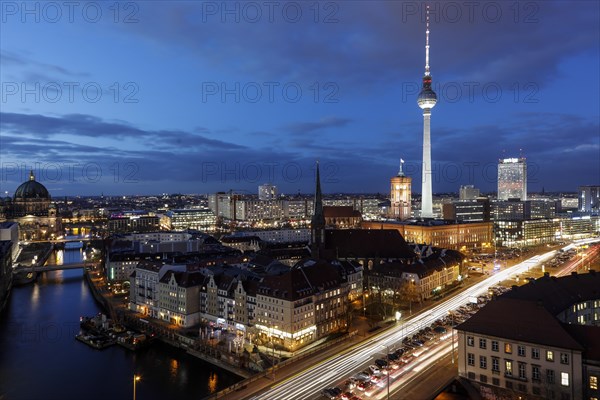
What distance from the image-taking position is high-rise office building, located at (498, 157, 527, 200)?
15462cm

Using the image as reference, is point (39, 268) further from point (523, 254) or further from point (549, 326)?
point (523, 254)

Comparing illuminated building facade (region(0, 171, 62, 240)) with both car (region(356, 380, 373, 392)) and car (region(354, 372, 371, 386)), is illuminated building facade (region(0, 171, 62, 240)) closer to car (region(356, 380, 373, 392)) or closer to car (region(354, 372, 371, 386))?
car (region(354, 372, 371, 386))

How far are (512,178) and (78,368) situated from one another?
530 feet

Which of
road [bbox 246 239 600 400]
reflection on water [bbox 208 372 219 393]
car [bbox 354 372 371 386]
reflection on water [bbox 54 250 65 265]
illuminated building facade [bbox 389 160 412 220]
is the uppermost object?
illuminated building facade [bbox 389 160 412 220]

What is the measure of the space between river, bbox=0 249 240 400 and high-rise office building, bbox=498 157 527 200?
498 ft

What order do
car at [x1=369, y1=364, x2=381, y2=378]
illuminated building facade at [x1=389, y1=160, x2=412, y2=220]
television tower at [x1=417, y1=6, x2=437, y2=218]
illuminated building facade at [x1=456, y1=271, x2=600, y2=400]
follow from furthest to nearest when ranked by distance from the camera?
illuminated building facade at [x1=389, y1=160, x2=412, y2=220]
television tower at [x1=417, y1=6, x2=437, y2=218]
car at [x1=369, y1=364, x2=381, y2=378]
illuminated building facade at [x1=456, y1=271, x2=600, y2=400]

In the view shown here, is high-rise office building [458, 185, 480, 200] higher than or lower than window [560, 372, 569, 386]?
higher

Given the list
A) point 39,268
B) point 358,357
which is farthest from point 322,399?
point 39,268

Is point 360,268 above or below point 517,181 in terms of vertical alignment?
below

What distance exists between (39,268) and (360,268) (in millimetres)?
40796

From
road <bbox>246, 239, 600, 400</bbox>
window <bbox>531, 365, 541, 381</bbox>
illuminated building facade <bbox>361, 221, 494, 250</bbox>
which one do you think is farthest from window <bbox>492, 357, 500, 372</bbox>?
illuminated building facade <bbox>361, 221, 494, 250</bbox>

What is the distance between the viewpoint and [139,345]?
2955 cm

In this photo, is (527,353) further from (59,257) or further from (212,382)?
(59,257)

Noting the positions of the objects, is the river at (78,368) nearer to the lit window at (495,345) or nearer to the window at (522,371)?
the lit window at (495,345)
